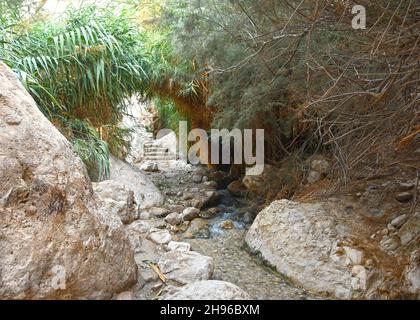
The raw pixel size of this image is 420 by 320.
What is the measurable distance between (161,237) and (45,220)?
120cm

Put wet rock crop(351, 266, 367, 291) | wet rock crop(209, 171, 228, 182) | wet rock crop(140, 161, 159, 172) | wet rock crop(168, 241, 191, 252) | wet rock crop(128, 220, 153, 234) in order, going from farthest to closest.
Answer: wet rock crop(140, 161, 159, 172)
wet rock crop(209, 171, 228, 182)
wet rock crop(128, 220, 153, 234)
wet rock crop(168, 241, 191, 252)
wet rock crop(351, 266, 367, 291)

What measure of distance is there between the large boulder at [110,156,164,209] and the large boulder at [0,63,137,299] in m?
1.74

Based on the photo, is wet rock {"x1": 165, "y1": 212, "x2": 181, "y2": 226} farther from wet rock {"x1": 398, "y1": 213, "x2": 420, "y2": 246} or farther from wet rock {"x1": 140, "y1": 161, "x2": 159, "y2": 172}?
wet rock {"x1": 140, "y1": 161, "x2": 159, "y2": 172}

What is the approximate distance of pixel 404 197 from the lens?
7.98ft

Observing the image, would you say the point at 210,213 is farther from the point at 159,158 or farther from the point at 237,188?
the point at 159,158

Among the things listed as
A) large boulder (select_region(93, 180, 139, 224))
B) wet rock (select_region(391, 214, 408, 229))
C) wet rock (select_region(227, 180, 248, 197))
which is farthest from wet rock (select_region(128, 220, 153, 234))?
wet rock (select_region(391, 214, 408, 229))

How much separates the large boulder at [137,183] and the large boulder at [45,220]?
174 cm

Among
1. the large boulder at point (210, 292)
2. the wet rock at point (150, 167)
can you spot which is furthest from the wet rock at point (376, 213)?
the wet rock at point (150, 167)

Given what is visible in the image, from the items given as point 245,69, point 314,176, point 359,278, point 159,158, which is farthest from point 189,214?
point 159,158

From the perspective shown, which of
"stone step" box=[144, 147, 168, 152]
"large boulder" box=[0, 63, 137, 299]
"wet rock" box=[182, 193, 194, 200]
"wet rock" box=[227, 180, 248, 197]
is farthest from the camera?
"stone step" box=[144, 147, 168, 152]

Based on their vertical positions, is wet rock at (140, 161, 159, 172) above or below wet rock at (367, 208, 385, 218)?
above

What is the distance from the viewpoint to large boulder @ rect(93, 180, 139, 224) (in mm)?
2926

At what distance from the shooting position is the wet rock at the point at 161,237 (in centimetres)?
270
